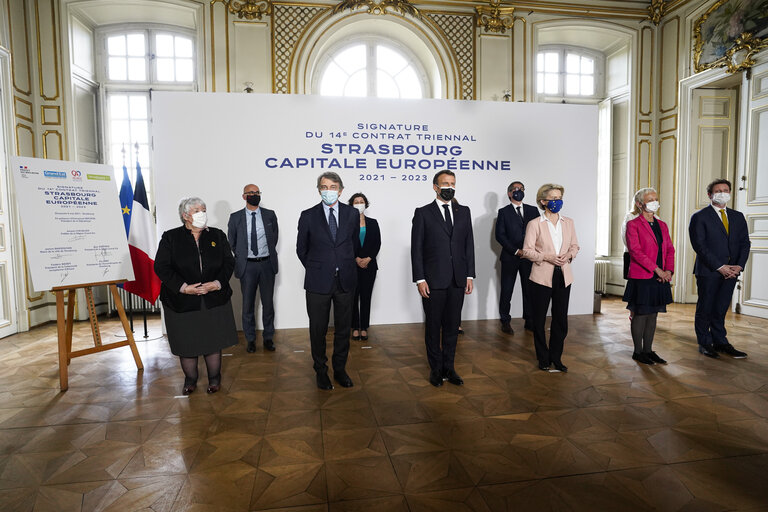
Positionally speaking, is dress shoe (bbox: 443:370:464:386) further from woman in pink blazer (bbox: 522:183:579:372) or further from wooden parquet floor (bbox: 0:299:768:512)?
woman in pink blazer (bbox: 522:183:579:372)

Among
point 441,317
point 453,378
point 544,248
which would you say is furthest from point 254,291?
point 544,248

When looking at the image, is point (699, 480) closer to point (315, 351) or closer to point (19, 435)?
point (315, 351)

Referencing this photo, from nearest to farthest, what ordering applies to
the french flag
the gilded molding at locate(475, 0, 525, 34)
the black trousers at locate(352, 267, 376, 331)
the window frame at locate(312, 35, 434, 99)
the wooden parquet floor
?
the wooden parquet floor → the french flag → the black trousers at locate(352, 267, 376, 331) → the gilded molding at locate(475, 0, 525, 34) → the window frame at locate(312, 35, 434, 99)

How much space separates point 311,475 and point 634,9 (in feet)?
26.5

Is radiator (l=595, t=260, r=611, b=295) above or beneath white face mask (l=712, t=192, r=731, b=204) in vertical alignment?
beneath

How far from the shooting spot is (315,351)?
321 cm

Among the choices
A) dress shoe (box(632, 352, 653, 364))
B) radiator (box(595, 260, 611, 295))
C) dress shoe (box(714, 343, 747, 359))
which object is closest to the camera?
dress shoe (box(632, 352, 653, 364))

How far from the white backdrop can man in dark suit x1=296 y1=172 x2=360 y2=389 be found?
1.86 m

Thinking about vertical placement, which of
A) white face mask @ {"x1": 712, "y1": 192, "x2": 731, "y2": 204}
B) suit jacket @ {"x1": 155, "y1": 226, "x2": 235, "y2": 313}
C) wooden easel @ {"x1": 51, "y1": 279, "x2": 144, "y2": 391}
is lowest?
wooden easel @ {"x1": 51, "y1": 279, "x2": 144, "y2": 391}

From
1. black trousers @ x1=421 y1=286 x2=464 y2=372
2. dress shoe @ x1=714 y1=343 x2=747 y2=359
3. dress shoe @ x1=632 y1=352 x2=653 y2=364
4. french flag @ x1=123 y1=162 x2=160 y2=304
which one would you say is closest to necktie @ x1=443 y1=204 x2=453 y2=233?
black trousers @ x1=421 y1=286 x2=464 y2=372

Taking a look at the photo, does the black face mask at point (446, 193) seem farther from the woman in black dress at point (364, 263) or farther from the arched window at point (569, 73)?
the arched window at point (569, 73)

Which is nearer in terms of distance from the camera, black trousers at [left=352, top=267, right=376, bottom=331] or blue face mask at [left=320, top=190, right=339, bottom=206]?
blue face mask at [left=320, top=190, right=339, bottom=206]

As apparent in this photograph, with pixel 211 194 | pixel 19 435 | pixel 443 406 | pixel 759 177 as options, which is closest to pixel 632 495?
pixel 443 406

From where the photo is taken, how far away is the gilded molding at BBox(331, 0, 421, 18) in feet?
20.6
